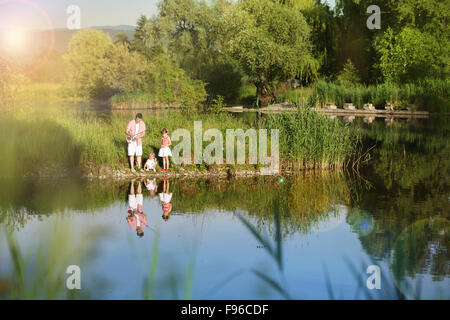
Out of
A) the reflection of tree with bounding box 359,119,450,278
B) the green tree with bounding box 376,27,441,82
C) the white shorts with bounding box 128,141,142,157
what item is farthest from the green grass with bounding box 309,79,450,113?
the white shorts with bounding box 128,141,142,157

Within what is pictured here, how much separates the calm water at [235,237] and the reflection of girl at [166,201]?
0.10m

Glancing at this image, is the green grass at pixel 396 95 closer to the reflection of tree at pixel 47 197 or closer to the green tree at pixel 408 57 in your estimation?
the green tree at pixel 408 57

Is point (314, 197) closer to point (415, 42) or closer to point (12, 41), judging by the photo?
point (415, 42)

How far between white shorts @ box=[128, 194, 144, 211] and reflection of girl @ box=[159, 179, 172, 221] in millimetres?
443

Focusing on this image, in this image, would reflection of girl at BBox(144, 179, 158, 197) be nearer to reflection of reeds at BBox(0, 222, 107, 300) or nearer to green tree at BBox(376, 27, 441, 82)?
reflection of reeds at BBox(0, 222, 107, 300)

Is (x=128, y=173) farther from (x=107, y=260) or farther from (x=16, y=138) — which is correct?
(x=107, y=260)

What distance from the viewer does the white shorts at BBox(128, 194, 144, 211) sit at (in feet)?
39.3

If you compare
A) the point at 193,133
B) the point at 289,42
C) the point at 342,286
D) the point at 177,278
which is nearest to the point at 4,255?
the point at 177,278

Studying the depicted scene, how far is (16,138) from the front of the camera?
17.2m

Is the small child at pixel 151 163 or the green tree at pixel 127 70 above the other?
the green tree at pixel 127 70

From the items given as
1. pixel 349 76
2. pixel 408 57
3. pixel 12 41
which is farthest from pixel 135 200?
pixel 12 41

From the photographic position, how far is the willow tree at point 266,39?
140 feet

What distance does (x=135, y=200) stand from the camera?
41.1 feet

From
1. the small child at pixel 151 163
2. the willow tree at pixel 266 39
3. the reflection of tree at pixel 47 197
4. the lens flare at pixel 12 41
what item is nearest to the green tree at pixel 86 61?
the lens flare at pixel 12 41
